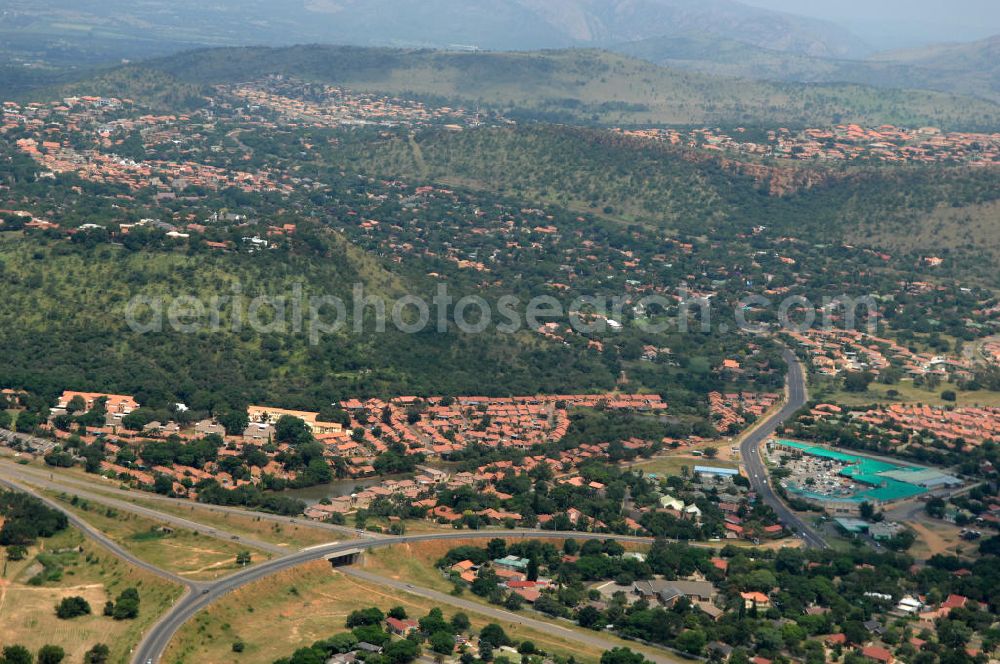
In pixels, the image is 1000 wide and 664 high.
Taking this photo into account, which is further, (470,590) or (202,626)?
(470,590)

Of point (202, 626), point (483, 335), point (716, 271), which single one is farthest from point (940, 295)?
point (202, 626)

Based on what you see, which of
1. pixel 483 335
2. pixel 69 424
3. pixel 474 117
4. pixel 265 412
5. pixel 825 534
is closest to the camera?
pixel 825 534

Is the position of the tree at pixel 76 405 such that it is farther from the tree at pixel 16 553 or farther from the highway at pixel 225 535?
the tree at pixel 16 553

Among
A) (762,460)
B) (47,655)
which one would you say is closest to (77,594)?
(47,655)

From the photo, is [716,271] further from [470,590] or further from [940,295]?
[470,590]

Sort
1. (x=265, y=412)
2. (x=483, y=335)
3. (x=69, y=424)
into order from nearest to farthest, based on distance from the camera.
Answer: (x=69, y=424) < (x=265, y=412) < (x=483, y=335)

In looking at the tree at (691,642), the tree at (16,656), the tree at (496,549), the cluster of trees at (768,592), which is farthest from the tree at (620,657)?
the tree at (16,656)

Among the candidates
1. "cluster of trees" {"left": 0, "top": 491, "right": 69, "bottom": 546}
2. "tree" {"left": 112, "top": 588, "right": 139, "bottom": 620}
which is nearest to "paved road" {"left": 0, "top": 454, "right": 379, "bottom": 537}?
"cluster of trees" {"left": 0, "top": 491, "right": 69, "bottom": 546}
